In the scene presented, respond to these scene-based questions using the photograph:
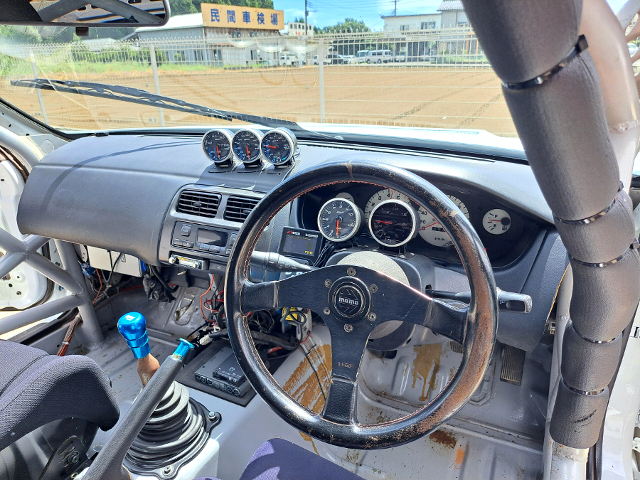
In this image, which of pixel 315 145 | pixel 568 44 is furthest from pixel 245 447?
pixel 568 44

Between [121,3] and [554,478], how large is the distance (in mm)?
2288

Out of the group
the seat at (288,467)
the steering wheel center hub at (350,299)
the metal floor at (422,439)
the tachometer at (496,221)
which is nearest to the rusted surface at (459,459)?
the metal floor at (422,439)

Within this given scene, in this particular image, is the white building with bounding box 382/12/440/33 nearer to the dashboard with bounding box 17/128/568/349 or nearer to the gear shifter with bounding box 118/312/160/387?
the dashboard with bounding box 17/128/568/349

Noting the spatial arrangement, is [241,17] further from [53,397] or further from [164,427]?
[53,397]

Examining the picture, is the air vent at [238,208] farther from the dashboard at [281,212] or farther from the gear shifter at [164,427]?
the gear shifter at [164,427]

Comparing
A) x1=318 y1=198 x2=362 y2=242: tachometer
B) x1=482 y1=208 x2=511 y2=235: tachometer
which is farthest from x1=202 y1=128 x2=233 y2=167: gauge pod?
x1=482 y1=208 x2=511 y2=235: tachometer

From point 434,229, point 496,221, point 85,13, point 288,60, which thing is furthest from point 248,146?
point 288,60

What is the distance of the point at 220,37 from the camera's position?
328cm

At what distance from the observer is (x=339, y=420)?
1261 millimetres

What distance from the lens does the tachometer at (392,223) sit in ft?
5.97

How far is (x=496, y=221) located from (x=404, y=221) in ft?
A: 1.44

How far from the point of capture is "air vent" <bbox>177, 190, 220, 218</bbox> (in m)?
2.23

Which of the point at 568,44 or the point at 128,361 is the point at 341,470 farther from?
the point at 128,361

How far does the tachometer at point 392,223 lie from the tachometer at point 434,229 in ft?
0.62
